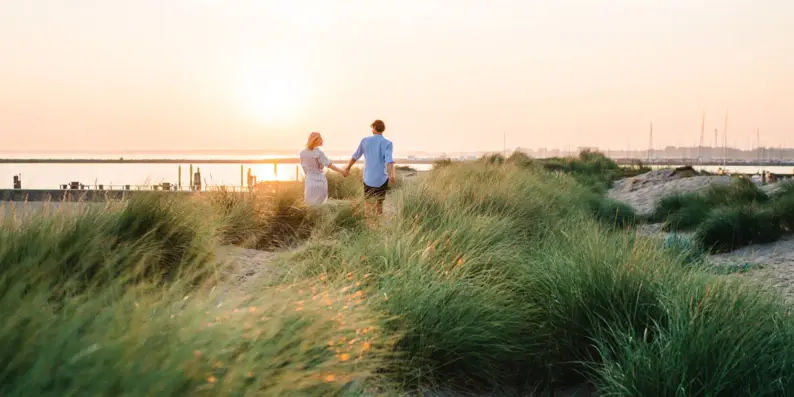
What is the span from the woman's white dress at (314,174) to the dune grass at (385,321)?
3265 millimetres

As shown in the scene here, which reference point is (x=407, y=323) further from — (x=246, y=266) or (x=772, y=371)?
(x=246, y=266)

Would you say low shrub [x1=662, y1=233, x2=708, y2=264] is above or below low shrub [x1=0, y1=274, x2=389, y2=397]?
below

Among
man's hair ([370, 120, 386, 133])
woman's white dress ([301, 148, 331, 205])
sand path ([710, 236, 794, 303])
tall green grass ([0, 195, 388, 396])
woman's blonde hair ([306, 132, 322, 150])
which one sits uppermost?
man's hair ([370, 120, 386, 133])

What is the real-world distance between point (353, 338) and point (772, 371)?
2.42 meters

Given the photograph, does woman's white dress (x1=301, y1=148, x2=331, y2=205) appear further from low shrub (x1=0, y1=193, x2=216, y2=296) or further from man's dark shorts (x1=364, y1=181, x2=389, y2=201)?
low shrub (x1=0, y1=193, x2=216, y2=296)

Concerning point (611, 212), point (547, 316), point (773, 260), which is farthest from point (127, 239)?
A: point (611, 212)

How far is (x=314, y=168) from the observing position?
10.3 m

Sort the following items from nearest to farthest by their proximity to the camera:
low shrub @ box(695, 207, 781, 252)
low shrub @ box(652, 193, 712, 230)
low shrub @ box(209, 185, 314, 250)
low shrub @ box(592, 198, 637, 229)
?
low shrub @ box(209, 185, 314, 250), low shrub @ box(695, 207, 781, 252), low shrub @ box(652, 193, 712, 230), low shrub @ box(592, 198, 637, 229)

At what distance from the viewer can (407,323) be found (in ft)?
13.2

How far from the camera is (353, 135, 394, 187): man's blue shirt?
10242mm

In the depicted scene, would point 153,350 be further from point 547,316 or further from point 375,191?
point 375,191

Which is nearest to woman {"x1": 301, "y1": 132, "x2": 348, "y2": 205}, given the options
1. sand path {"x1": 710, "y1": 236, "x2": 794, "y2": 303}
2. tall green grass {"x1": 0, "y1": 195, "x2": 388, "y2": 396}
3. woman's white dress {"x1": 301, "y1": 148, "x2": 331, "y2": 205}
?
woman's white dress {"x1": 301, "y1": 148, "x2": 331, "y2": 205}

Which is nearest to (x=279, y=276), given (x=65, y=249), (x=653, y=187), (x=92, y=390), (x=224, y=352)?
(x=65, y=249)

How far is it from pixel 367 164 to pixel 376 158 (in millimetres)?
219
